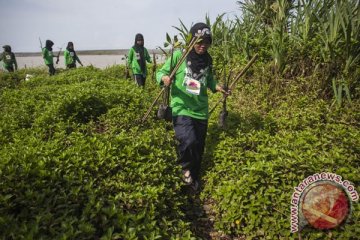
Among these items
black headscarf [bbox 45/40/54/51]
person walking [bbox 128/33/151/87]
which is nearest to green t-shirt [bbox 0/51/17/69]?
black headscarf [bbox 45/40/54/51]

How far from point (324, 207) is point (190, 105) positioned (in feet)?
6.74

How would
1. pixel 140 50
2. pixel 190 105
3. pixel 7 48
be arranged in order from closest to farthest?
pixel 190 105, pixel 140 50, pixel 7 48

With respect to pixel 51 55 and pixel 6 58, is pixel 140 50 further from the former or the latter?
pixel 6 58

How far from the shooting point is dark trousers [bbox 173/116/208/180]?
4016 mm

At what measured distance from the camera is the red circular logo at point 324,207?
290 centimetres

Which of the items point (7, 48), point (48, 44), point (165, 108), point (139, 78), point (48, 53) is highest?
point (48, 44)

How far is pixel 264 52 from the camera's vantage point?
22.9 ft

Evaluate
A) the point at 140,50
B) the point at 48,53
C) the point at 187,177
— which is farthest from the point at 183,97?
the point at 48,53

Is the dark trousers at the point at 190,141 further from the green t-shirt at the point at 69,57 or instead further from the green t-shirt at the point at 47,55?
the green t-shirt at the point at 47,55

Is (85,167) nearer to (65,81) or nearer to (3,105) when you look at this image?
(3,105)

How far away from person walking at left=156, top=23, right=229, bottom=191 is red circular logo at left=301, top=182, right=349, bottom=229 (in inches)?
61.2

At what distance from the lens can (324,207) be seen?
114 inches

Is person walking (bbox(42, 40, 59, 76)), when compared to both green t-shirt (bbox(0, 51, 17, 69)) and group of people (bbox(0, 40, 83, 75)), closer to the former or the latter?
group of people (bbox(0, 40, 83, 75))

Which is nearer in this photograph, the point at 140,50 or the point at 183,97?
the point at 183,97
